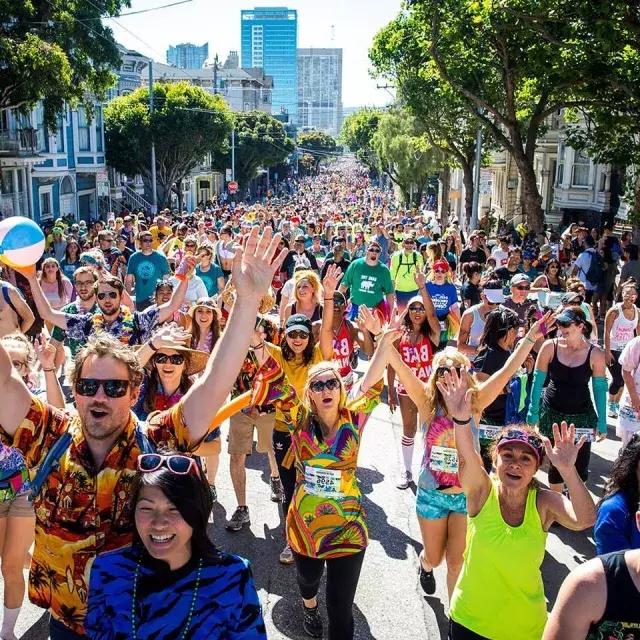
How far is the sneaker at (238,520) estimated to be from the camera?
5.70 metres

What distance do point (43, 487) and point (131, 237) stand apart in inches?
582

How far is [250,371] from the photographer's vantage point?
585 centimetres

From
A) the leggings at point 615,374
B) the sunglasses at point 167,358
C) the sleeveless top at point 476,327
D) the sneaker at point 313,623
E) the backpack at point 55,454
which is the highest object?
the backpack at point 55,454

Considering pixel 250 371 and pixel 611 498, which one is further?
pixel 250 371

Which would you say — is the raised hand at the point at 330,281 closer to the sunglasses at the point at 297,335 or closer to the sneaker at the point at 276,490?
the sunglasses at the point at 297,335

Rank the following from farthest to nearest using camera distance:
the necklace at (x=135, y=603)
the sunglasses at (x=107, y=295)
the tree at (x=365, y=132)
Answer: the tree at (x=365, y=132)
the sunglasses at (x=107, y=295)
the necklace at (x=135, y=603)

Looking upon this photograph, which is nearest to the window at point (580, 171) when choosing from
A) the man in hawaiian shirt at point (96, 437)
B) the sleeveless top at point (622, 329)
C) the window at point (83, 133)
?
the window at point (83, 133)

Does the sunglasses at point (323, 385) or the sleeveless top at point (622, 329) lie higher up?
the sunglasses at point (323, 385)

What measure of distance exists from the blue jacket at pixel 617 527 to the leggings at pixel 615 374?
542 cm

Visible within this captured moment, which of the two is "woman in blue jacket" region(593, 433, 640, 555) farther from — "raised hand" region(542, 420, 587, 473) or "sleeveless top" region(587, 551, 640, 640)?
"sleeveless top" region(587, 551, 640, 640)

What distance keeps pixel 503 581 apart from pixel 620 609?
0.91m

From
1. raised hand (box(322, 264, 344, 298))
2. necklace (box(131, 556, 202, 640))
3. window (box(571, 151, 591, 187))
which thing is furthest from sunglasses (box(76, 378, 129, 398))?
window (box(571, 151, 591, 187))

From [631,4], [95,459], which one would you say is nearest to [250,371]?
[95,459]

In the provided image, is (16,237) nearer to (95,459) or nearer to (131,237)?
(95,459)
